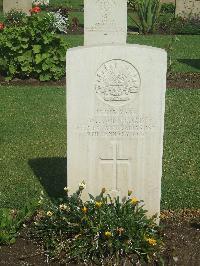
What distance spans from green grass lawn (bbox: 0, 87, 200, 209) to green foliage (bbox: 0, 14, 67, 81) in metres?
0.77

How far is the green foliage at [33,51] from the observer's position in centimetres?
1107

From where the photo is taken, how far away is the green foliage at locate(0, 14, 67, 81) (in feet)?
36.3

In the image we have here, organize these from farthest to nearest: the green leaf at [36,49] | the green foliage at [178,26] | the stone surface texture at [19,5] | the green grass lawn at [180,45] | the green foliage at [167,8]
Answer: the green foliage at [167,8] → the stone surface texture at [19,5] → the green foliage at [178,26] → the green grass lawn at [180,45] → the green leaf at [36,49]

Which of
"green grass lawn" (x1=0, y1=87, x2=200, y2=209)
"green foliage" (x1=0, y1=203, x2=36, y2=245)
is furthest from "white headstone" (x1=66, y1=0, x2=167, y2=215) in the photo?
"green grass lawn" (x1=0, y1=87, x2=200, y2=209)

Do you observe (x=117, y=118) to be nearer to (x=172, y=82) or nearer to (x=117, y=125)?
(x=117, y=125)

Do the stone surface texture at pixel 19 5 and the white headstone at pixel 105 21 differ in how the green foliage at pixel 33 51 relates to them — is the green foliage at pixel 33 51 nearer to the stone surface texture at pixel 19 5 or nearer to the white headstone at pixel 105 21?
the white headstone at pixel 105 21

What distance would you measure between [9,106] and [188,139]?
3344 mm

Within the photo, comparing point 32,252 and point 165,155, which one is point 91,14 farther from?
point 32,252

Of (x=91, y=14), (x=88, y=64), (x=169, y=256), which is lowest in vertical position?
(x=169, y=256)

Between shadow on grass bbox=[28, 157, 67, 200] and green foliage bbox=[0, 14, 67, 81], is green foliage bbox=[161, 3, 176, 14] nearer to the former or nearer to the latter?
green foliage bbox=[0, 14, 67, 81]

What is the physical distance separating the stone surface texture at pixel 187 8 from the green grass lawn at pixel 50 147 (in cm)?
1242

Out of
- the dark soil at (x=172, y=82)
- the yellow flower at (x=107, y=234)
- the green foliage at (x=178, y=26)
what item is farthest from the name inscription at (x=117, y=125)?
the green foliage at (x=178, y=26)

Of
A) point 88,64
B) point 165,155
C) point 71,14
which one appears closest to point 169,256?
point 88,64

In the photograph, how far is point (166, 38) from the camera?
18.4 meters
